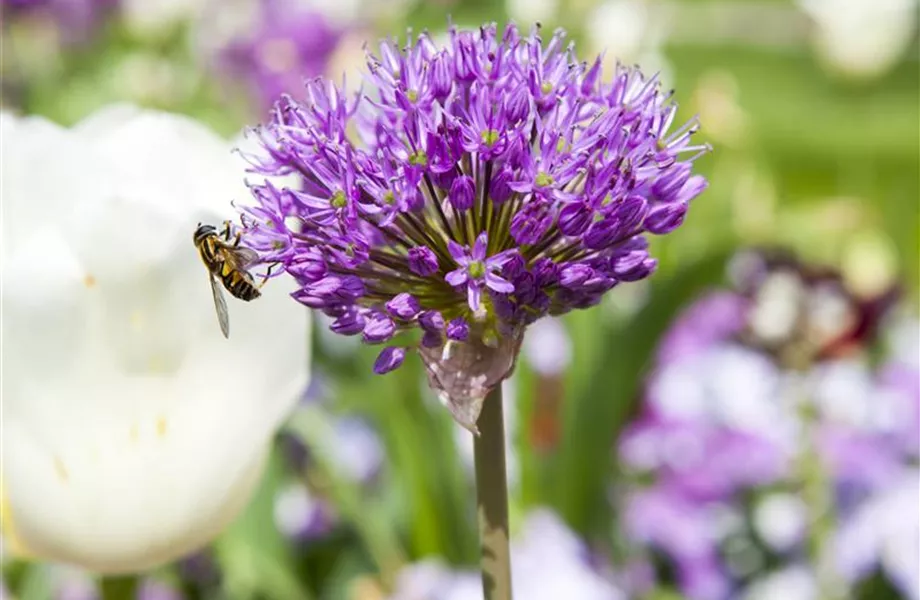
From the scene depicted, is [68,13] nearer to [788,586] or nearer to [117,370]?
[788,586]

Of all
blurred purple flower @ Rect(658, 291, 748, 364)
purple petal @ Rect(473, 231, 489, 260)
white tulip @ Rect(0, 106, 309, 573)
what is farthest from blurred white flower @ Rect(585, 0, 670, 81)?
purple petal @ Rect(473, 231, 489, 260)

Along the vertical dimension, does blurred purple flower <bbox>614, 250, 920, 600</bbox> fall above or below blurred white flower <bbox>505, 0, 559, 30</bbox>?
below

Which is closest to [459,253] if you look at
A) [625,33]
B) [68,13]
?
[625,33]

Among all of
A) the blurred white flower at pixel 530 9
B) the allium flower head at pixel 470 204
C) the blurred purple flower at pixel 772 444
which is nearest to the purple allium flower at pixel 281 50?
the blurred white flower at pixel 530 9

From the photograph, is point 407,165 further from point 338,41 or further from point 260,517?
point 338,41

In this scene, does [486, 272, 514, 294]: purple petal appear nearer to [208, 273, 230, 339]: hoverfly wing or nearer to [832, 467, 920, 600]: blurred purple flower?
[208, 273, 230, 339]: hoverfly wing

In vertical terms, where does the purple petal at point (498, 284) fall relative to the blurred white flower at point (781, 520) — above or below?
above

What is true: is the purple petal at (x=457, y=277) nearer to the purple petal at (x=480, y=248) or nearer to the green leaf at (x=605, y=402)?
the purple petal at (x=480, y=248)
